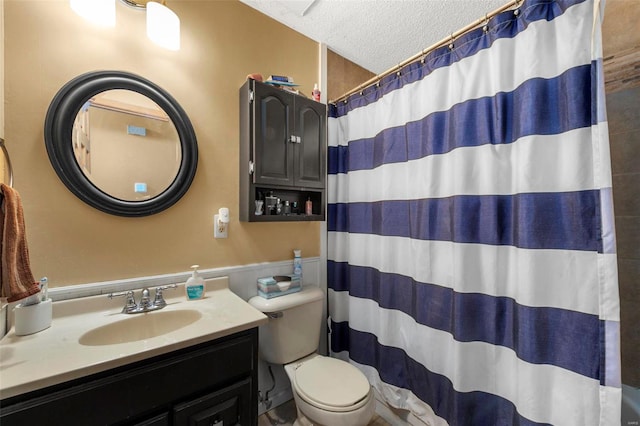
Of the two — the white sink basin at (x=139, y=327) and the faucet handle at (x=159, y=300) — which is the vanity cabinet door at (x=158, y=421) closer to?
the white sink basin at (x=139, y=327)

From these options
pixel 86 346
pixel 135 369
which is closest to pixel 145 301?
pixel 86 346

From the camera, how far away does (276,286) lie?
144 cm

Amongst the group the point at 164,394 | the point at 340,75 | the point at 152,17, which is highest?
the point at 340,75

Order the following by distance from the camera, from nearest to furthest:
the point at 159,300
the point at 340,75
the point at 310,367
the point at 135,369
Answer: the point at 135,369 < the point at 159,300 < the point at 310,367 < the point at 340,75

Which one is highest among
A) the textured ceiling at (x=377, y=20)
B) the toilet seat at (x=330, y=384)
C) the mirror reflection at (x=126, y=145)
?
the textured ceiling at (x=377, y=20)

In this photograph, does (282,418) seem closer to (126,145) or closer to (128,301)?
(128,301)

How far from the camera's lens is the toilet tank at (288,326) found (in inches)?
53.5

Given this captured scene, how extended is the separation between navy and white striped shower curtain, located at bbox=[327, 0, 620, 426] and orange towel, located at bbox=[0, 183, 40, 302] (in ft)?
4.88

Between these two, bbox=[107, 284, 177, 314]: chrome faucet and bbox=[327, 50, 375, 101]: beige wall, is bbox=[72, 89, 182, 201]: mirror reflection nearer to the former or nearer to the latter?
bbox=[107, 284, 177, 314]: chrome faucet

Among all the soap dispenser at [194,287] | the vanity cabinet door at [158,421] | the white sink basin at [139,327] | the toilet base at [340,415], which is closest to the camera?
the vanity cabinet door at [158,421]

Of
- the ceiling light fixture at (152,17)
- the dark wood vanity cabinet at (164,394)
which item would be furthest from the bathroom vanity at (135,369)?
the ceiling light fixture at (152,17)

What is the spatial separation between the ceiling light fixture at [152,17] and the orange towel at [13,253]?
772mm

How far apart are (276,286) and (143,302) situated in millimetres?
631

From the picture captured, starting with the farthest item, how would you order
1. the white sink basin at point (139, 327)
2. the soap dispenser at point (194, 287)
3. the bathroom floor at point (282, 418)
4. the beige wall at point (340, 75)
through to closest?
1. the beige wall at point (340, 75)
2. the bathroom floor at point (282, 418)
3. the soap dispenser at point (194, 287)
4. the white sink basin at point (139, 327)
